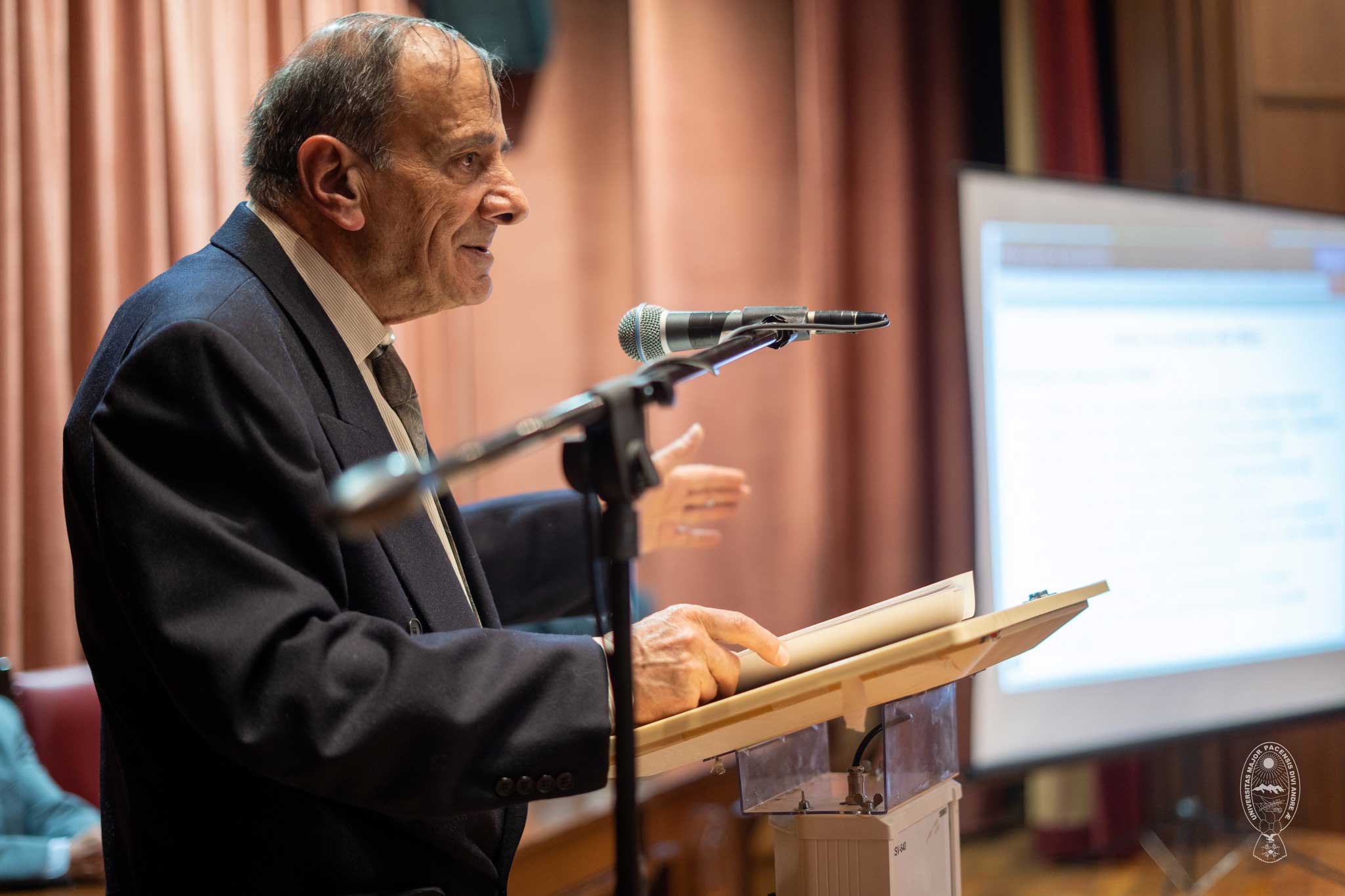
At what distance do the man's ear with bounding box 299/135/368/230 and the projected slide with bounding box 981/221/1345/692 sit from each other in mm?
1680

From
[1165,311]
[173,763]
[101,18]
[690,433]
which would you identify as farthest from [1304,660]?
[101,18]

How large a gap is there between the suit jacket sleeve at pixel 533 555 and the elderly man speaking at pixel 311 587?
351 mm

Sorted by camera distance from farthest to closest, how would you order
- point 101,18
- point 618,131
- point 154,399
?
point 618,131 → point 101,18 → point 154,399

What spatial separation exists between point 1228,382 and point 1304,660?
0.73m

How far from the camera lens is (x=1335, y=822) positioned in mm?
2965

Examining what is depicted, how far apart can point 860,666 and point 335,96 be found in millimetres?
877

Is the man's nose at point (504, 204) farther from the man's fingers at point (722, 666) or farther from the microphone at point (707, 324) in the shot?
the man's fingers at point (722, 666)

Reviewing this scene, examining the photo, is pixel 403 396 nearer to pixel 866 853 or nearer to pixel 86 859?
pixel 866 853

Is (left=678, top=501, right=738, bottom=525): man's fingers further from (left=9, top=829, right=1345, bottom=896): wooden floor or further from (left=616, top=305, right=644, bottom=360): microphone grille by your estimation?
(left=9, top=829, right=1345, bottom=896): wooden floor

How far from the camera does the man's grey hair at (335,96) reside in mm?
1316

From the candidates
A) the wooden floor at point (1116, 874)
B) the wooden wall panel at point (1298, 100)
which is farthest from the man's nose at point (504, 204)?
the wooden wall panel at point (1298, 100)

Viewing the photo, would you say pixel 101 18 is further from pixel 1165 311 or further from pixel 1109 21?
pixel 1109 21

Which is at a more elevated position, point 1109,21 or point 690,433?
point 1109,21

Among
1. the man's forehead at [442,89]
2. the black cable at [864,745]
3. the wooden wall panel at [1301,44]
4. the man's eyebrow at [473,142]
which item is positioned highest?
the wooden wall panel at [1301,44]
